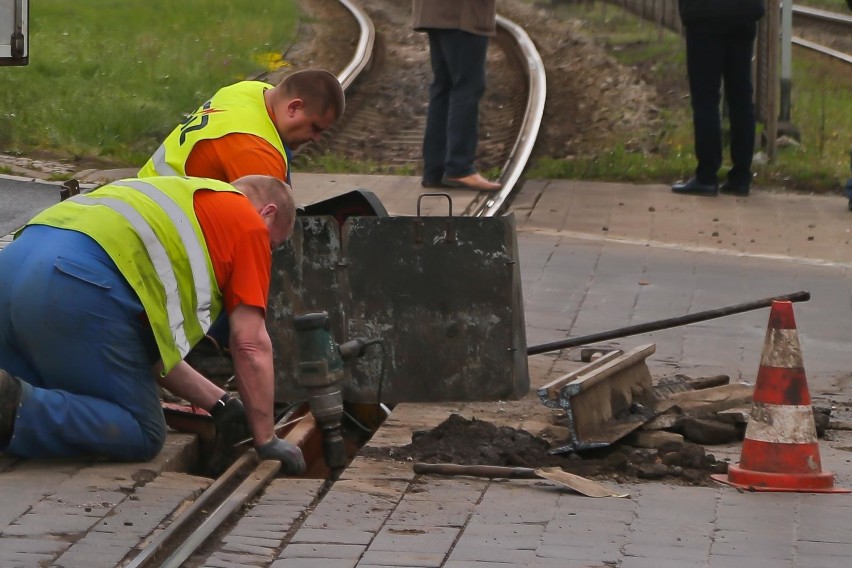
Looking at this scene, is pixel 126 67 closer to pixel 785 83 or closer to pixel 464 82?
pixel 464 82

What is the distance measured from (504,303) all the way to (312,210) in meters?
0.99

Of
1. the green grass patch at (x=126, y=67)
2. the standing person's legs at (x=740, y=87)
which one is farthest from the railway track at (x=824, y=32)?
the standing person's legs at (x=740, y=87)

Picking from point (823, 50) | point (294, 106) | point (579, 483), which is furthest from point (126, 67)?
point (579, 483)

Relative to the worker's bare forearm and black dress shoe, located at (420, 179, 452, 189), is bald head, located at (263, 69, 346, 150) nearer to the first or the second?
the worker's bare forearm

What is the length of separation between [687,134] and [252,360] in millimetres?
8789

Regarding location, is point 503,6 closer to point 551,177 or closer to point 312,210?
point 551,177

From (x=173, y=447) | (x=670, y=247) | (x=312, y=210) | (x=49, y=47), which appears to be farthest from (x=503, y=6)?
(x=173, y=447)

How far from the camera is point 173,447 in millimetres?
5766

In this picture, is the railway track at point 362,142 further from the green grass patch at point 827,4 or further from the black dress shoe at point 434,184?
the green grass patch at point 827,4

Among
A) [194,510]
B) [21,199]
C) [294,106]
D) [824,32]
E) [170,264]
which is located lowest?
[194,510]

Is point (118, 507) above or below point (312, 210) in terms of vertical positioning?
below

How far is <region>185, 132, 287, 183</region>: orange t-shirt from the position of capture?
20.5 feet

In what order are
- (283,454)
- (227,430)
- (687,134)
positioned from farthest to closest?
(687,134) → (227,430) → (283,454)

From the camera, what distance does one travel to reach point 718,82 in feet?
37.2
